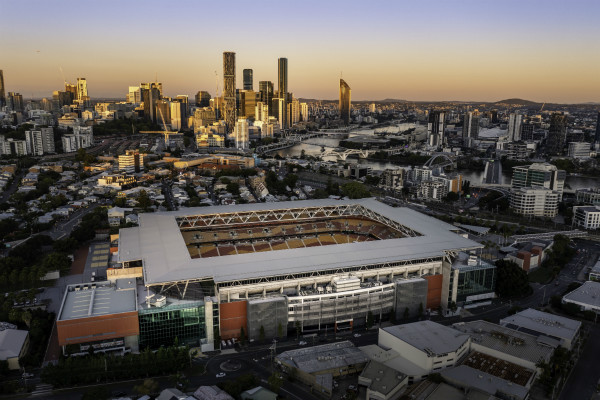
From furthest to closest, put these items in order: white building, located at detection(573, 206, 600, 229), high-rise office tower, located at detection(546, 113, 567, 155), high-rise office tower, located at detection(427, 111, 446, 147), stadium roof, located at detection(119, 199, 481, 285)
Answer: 1. high-rise office tower, located at detection(427, 111, 446, 147)
2. high-rise office tower, located at detection(546, 113, 567, 155)
3. white building, located at detection(573, 206, 600, 229)
4. stadium roof, located at detection(119, 199, 481, 285)

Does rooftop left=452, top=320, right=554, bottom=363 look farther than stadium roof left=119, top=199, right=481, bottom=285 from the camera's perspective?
No

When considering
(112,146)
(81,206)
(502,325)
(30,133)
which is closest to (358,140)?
(112,146)

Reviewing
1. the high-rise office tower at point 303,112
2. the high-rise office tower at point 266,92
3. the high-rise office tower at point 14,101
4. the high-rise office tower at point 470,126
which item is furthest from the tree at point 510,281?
the high-rise office tower at point 303,112

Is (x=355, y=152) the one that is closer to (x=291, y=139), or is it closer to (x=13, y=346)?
(x=291, y=139)

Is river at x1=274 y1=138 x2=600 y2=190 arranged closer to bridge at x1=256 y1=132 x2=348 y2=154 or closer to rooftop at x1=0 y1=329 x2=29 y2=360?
bridge at x1=256 y1=132 x2=348 y2=154

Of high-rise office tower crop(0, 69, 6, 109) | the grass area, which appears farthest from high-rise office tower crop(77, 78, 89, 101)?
the grass area

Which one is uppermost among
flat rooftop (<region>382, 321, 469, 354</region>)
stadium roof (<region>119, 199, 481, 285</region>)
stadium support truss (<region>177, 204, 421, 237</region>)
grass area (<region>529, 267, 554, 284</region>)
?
stadium roof (<region>119, 199, 481, 285</region>)

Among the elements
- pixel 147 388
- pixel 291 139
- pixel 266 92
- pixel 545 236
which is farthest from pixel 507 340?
pixel 266 92
